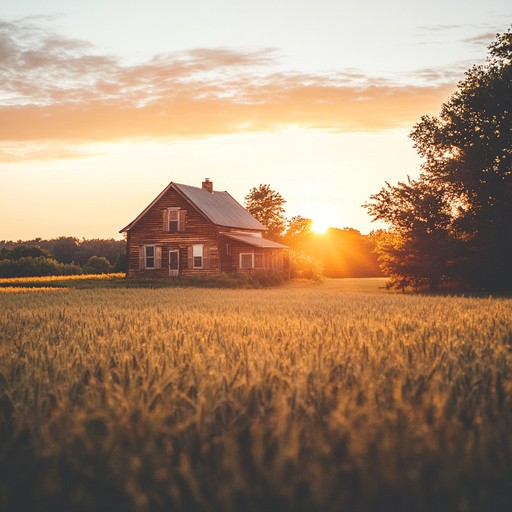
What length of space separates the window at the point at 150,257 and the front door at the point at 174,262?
3.22 feet

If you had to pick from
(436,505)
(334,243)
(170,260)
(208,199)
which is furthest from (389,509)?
(334,243)

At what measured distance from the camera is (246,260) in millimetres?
53781

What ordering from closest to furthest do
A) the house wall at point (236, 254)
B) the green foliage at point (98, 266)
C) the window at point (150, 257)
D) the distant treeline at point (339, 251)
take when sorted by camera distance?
the house wall at point (236, 254) < the window at point (150, 257) < the green foliage at point (98, 266) < the distant treeline at point (339, 251)

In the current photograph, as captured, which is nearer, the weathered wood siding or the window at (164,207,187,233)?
the weathered wood siding

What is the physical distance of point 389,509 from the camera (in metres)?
2.39

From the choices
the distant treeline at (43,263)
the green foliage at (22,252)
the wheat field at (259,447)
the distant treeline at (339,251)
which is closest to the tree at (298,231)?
the distant treeline at (339,251)

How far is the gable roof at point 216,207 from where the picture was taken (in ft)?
175

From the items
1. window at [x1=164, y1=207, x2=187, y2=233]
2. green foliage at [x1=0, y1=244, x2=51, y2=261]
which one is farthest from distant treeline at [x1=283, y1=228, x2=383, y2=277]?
green foliage at [x1=0, y1=244, x2=51, y2=261]

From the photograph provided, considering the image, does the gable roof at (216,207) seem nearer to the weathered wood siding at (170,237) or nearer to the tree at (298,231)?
the weathered wood siding at (170,237)

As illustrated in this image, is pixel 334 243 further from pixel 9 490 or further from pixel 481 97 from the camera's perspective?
pixel 9 490

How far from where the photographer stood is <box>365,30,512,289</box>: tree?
123ft

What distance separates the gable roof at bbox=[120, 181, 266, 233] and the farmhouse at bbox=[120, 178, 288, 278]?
0.07 m

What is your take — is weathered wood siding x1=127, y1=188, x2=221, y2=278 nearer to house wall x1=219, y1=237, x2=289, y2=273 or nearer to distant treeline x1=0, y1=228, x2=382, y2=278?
house wall x1=219, y1=237, x2=289, y2=273

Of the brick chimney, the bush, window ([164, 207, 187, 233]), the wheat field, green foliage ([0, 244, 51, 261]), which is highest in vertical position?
the brick chimney
